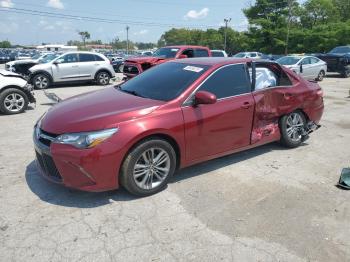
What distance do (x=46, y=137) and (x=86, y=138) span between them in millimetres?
586

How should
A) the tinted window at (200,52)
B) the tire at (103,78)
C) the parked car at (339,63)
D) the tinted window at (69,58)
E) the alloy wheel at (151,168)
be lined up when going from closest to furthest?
the alloy wheel at (151,168), the tinted window at (200,52), the tinted window at (69,58), the tire at (103,78), the parked car at (339,63)

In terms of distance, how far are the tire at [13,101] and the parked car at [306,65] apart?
40.8ft

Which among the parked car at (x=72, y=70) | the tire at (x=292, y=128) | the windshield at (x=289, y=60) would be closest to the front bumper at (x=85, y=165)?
the tire at (x=292, y=128)

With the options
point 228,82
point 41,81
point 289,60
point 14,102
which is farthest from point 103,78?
point 228,82

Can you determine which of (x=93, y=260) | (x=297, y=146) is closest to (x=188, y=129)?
(x=93, y=260)

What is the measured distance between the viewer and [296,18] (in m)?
58.5

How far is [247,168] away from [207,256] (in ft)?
7.53

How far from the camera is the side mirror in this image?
431 centimetres

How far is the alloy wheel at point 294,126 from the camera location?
19.6 feet

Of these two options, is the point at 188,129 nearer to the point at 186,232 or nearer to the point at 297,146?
the point at 186,232

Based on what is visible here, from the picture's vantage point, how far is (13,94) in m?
9.06

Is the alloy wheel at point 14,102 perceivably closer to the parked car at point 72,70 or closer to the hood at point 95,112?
the hood at point 95,112

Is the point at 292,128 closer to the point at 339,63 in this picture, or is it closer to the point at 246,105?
the point at 246,105

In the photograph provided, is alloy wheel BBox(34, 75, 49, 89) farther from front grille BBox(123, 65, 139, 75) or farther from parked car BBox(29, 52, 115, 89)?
front grille BBox(123, 65, 139, 75)
